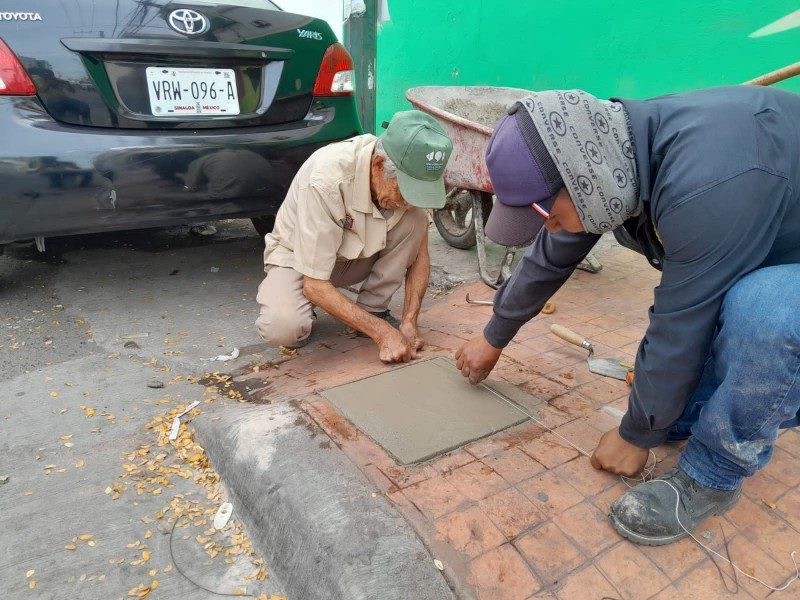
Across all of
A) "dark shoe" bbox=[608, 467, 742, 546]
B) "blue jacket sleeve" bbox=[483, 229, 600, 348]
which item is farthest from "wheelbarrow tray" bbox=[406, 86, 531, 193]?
"dark shoe" bbox=[608, 467, 742, 546]

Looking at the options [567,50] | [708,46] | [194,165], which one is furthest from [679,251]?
[567,50]

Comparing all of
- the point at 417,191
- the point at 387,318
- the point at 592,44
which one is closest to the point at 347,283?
the point at 387,318

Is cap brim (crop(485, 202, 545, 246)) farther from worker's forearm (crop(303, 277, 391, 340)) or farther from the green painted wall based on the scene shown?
the green painted wall

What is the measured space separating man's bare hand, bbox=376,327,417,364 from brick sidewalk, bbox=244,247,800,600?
9cm

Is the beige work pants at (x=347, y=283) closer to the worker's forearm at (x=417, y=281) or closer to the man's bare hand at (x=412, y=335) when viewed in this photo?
the worker's forearm at (x=417, y=281)

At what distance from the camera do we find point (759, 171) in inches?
48.9

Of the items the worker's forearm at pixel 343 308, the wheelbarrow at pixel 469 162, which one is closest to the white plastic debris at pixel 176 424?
the worker's forearm at pixel 343 308

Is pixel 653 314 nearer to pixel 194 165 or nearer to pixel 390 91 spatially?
pixel 194 165

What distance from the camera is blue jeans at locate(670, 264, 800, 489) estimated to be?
53.1 inches

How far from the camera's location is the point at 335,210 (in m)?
2.41

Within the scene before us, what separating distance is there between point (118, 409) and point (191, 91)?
4.93 feet

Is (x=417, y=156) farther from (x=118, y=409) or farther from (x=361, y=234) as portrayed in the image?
(x=118, y=409)

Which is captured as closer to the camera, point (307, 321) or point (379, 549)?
point (379, 549)

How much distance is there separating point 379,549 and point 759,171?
4.04 feet
